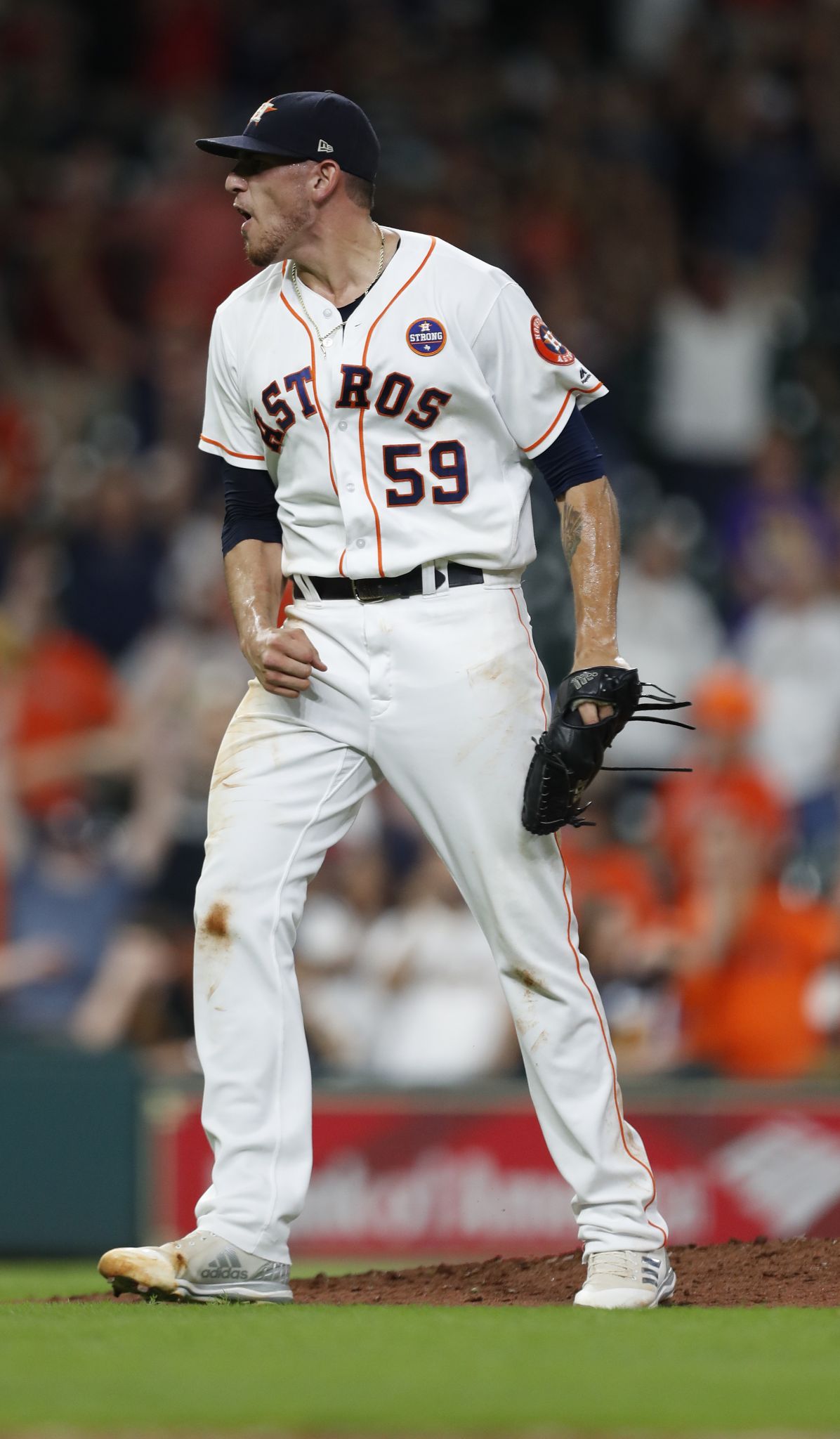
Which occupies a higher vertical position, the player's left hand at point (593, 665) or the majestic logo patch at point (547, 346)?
the majestic logo patch at point (547, 346)

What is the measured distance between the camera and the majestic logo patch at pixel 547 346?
4379 millimetres

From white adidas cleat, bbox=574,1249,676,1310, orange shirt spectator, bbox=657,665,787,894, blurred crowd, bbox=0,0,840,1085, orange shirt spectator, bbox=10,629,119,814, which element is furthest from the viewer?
orange shirt spectator, bbox=10,629,119,814

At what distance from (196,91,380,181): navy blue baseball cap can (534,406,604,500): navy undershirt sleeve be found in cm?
72

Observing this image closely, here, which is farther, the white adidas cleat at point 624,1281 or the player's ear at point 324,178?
the player's ear at point 324,178

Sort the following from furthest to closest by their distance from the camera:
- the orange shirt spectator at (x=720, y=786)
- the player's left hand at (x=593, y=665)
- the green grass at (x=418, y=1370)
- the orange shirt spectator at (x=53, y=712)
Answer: the orange shirt spectator at (x=53, y=712), the orange shirt spectator at (x=720, y=786), the player's left hand at (x=593, y=665), the green grass at (x=418, y=1370)

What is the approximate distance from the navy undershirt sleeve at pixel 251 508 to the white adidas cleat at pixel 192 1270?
1488 millimetres

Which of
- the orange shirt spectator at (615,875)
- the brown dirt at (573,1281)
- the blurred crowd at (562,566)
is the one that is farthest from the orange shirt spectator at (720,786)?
the brown dirt at (573,1281)

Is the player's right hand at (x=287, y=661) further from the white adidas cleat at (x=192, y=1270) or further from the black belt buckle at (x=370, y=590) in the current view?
the white adidas cleat at (x=192, y=1270)

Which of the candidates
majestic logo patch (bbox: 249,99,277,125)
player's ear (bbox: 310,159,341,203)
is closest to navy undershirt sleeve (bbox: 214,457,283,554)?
player's ear (bbox: 310,159,341,203)

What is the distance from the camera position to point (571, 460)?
4.40 m

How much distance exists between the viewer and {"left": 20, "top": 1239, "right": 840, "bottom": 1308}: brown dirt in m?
4.47

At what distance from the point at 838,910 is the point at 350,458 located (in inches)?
170

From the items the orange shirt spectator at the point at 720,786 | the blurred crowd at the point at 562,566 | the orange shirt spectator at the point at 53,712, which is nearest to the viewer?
the blurred crowd at the point at 562,566

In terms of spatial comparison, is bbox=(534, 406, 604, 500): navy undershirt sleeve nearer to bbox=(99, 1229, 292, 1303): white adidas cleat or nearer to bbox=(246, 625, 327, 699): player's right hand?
bbox=(246, 625, 327, 699): player's right hand
